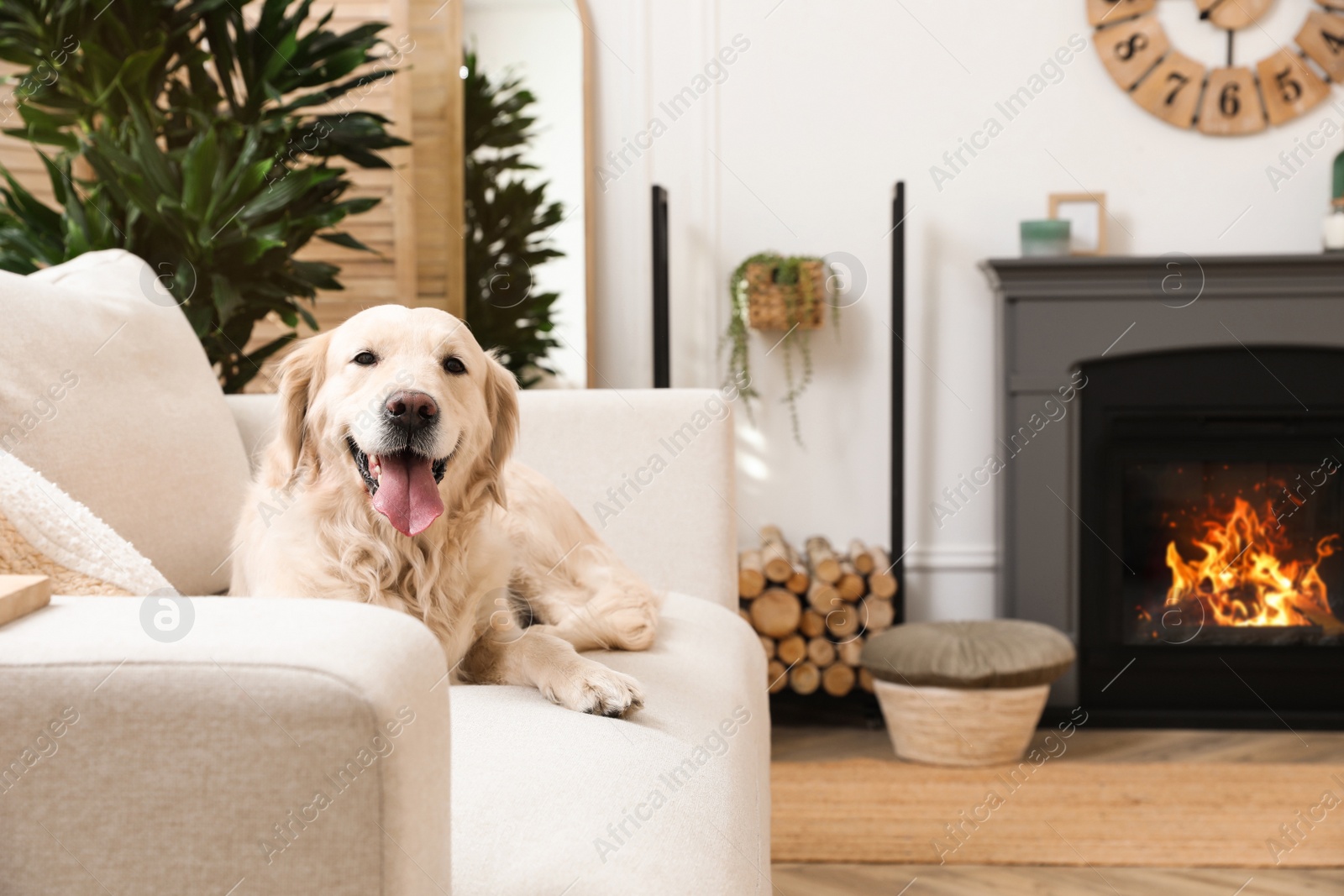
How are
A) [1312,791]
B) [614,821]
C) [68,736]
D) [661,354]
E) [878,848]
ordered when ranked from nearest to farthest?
[68,736] → [614,821] → [878,848] → [1312,791] → [661,354]

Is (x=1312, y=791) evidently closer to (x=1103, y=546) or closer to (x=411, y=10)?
(x=1103, y=546)

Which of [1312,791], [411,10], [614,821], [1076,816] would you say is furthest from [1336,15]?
[614,821]

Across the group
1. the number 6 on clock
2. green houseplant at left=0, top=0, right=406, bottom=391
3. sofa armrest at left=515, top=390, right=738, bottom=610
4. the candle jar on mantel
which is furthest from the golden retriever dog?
the number 6 on clock

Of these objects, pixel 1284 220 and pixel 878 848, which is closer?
pixel 878 848

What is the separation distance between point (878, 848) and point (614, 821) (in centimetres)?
143

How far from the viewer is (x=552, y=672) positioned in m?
1.11

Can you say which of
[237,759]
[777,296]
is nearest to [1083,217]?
[777,296]

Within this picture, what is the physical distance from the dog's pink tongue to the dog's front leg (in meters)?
0.19

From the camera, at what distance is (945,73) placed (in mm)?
3121

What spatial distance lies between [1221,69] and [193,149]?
2.77 m

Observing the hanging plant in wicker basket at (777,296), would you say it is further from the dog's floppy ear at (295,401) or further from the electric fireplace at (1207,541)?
the dog's floppy ear at (295,401)

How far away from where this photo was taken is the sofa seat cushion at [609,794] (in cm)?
77

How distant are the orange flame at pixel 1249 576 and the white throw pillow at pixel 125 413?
2.56 metres

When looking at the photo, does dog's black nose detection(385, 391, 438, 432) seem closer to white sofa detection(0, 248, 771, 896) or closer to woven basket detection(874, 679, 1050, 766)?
white sofa detection(0, 248, 771, 896)
